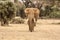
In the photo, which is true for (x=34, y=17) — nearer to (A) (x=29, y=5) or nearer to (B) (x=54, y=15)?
(B) (x=54, y=15)

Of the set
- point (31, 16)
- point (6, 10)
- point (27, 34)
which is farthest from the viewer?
point (6, 10)

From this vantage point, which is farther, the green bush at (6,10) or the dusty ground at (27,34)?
the green bush at (6,10)

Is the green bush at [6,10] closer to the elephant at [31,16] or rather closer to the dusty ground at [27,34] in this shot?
the dusty ground at [27,34]

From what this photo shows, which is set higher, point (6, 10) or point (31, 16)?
point (31, 16)

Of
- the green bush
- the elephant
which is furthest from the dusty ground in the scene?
the green bush

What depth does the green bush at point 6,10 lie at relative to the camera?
94.9 feet

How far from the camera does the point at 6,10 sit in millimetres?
29031

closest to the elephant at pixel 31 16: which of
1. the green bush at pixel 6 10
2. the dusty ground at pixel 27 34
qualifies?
the dusty ground at pixel 27 34

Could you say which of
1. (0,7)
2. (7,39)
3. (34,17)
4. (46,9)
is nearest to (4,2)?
(0,7)

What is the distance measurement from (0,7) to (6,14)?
1.02m

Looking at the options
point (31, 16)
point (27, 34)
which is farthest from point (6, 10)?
point (27, 34)

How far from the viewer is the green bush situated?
94.9 feet

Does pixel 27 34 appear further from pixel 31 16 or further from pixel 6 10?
pixel 6 10

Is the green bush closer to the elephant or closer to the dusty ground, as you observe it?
the dusty ground
